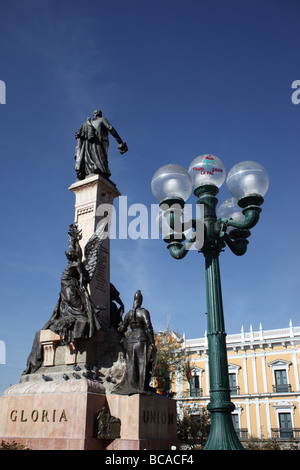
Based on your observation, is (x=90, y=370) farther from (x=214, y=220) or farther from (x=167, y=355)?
(x=167, y=355)

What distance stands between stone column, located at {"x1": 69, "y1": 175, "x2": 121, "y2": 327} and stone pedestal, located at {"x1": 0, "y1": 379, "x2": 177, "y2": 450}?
218 cm

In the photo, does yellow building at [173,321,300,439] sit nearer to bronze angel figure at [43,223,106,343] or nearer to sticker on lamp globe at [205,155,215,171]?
bronze angel figure at [43,223,106,343]

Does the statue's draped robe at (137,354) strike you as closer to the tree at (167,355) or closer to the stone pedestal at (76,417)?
the stone pedestal at (76,417)

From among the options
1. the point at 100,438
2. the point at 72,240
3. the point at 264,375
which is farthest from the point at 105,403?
the point at 264,375

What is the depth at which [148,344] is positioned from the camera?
8.68 m

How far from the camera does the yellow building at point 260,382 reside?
4012cm

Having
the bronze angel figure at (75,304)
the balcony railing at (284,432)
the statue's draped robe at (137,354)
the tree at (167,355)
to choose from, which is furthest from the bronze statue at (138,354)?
the balcony railing at (284,432)

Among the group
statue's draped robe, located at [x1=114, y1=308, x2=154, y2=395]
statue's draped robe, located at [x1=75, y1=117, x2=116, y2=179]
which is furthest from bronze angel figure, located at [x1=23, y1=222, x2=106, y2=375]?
statue's draped robe, located at [x1=75, y1=117, x2=116, y2=179]

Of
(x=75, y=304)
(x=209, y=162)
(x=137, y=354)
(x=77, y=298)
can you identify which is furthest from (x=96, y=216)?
(x=209, y=162)

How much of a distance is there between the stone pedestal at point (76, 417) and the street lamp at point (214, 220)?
251 centimetres

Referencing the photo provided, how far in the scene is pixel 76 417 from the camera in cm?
754

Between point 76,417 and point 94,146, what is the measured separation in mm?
7355
